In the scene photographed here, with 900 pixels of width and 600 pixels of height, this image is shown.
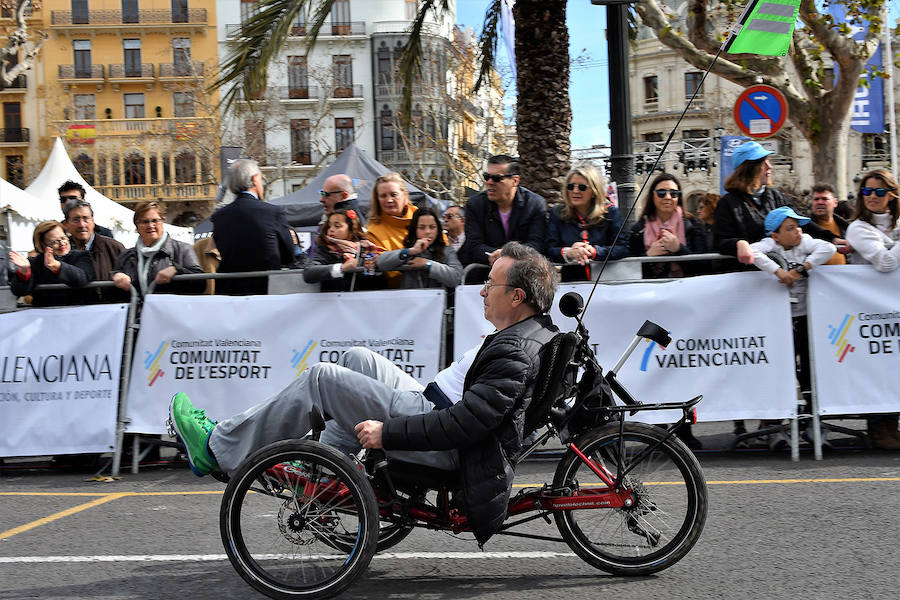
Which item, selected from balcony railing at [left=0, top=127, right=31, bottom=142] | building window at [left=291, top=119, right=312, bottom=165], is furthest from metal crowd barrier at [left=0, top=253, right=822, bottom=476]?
balcony railing at [left=0, top=127, right=31, bottom=142]

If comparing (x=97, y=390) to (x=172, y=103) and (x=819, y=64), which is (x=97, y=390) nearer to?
(x=819, y=64)

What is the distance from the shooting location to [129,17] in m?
68.4

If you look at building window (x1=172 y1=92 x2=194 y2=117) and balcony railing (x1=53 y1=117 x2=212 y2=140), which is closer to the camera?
balcony railing (x1=53 y1=117 x2=212 y2=140)

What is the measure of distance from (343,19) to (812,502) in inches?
2545

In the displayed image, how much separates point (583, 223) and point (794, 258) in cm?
151

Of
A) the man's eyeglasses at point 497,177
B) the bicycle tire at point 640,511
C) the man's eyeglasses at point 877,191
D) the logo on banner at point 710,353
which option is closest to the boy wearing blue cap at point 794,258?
the logo on banner at point 710,353

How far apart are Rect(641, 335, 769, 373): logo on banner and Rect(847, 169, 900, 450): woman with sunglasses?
0.94 meters

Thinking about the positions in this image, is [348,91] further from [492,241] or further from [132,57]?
[492,241]

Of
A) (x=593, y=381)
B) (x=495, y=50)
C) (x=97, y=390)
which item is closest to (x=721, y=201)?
(x=593, y=381)

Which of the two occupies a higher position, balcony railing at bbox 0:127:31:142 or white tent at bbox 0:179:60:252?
balcony railing at bbox 0:127:31:142

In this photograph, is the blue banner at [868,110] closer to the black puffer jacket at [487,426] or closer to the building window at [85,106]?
the black puffer jacket at [487,426]

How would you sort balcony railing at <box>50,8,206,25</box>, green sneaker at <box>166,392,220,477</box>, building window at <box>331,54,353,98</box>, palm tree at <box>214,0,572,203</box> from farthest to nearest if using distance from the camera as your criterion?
balcony railing at <box>50,8,206,25</box> < building window at <box>331,54,353,98</box> < palm tree at <box>214,0,572,203</box> < green sneaker at <box>166,392,220,477</box>

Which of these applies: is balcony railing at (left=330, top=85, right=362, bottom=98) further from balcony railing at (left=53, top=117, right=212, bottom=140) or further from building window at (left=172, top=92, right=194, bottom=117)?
building window at (left=172, top=92, right=194, bottom=117)

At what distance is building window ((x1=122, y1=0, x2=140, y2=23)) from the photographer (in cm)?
6838
